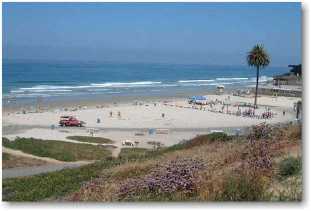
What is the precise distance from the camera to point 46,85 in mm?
58500

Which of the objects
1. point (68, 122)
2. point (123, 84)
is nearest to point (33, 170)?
point (68, 122)

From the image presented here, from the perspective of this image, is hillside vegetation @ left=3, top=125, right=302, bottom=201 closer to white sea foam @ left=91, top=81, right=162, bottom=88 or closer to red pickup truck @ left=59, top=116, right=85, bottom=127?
red pickup truck @ left=59, top=116, right=85, bottom=127

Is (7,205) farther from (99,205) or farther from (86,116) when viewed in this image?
(86,116)

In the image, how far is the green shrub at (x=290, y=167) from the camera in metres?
6.77

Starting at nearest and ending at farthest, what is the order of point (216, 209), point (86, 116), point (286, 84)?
point (216, 209) < point (86, 116) < point (286, 84)

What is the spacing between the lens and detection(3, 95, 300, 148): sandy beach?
92.5 feet

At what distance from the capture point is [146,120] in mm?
34469

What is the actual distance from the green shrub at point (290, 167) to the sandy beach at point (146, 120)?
56.2ft

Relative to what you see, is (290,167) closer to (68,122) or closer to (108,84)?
(68,122)

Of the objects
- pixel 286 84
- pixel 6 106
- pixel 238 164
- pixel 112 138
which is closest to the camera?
pixel 238 164

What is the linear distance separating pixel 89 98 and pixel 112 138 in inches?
826

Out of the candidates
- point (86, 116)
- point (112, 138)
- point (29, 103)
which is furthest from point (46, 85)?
point (112, 138)

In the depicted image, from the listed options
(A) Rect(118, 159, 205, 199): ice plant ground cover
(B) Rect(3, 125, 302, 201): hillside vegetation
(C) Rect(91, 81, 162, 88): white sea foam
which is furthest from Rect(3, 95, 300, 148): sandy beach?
(C) Rect(91, 81, 162, 88): white sea foam

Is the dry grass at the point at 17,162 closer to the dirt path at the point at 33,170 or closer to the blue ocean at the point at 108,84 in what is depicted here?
the dirt path at the point at 33,170
